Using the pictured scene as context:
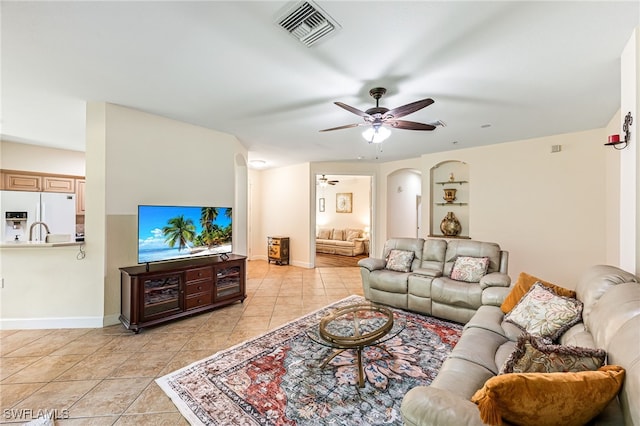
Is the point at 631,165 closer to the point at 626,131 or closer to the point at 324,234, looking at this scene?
the point at 626,131

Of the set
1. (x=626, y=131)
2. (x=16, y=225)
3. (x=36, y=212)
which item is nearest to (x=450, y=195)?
(x=626, y=131)

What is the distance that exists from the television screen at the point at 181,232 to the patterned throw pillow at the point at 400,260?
249 cm

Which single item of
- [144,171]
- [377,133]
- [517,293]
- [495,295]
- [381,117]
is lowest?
[495,295]

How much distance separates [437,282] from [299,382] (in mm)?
2124

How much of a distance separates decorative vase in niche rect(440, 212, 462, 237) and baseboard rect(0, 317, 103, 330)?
5.73 m

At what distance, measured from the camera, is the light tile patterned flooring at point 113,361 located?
1.79m

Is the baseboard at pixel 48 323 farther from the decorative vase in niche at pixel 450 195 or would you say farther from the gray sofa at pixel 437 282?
the decorative vase in niche at pixel 450 195

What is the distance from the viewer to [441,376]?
4.85 feet

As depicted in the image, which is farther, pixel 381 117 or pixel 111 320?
pixel 111 320

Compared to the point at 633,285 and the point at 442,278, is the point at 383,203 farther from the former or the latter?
the point at 633,285

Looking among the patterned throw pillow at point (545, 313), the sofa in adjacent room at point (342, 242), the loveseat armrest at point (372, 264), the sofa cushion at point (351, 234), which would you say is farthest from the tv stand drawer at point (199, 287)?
the sofa cushion at point (351, 234)

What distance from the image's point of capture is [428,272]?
3568 millimetres

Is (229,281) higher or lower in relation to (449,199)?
lower

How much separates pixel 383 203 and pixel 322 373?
4.90 metres
